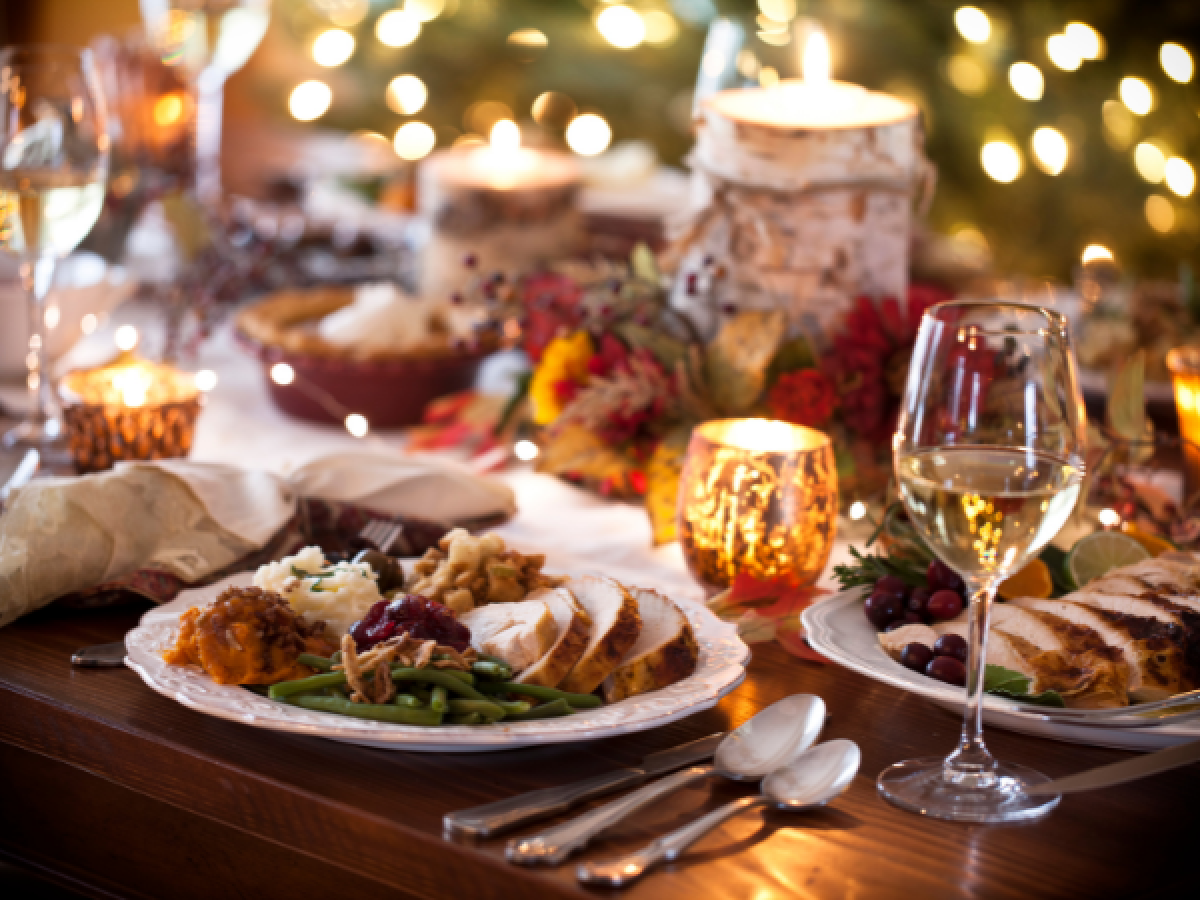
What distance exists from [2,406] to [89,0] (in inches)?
145

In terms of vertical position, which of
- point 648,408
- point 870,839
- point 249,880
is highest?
point 648,408

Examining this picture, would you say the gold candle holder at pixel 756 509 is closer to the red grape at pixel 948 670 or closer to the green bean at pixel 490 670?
the red grape at pixel 948 670

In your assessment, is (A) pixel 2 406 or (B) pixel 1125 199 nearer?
(A) pixel 2 406

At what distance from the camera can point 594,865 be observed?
2.28 feet

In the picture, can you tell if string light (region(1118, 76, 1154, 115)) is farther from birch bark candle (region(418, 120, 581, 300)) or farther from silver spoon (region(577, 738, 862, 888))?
silver spoon (region(577, 738, 862, 888))

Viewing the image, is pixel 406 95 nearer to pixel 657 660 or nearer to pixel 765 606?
pixel 765 606

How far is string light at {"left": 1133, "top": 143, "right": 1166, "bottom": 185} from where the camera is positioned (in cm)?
218

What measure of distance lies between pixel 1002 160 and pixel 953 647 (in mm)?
1694

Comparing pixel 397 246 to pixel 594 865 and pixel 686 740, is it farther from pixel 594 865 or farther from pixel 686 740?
pixel 594 865

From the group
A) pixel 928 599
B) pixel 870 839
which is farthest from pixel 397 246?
pixel 870 839

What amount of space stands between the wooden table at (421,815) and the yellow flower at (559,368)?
554 millimetres

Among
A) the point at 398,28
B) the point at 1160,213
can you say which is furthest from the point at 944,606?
the point at 398,28

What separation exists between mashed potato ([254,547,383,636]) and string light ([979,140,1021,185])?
1801 millimetres

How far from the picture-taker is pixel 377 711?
0.81m
